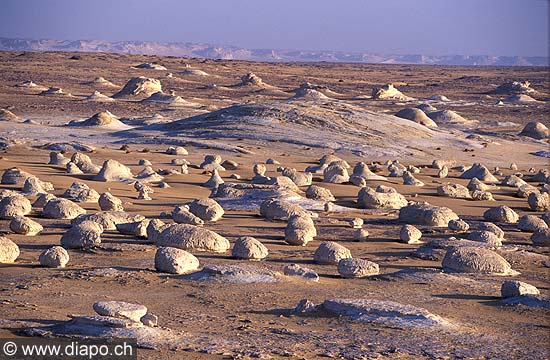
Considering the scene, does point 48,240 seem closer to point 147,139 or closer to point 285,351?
point 285,351

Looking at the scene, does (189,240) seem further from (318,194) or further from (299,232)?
(318,194)

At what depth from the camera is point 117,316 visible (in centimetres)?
493

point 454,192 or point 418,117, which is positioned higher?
point 454,192

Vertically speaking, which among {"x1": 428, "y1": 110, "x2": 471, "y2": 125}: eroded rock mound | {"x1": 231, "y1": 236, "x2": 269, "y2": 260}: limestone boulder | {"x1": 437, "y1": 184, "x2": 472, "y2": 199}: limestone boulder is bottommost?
{"x1": 428, "y1": 110, "x2": 471, "y2": 125}: eroded rock mound

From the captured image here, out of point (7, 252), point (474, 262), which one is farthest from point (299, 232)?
point (7, 252)

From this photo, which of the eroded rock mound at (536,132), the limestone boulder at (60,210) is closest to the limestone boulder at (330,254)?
the limestone boulder at (60,210)

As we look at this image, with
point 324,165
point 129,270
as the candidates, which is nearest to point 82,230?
point 129,270

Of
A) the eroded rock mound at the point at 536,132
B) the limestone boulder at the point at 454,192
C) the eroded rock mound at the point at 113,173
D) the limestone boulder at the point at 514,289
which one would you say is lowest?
the eroded rock mound at the point at 536,132

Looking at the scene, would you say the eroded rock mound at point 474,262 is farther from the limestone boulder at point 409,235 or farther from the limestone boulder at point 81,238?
the limestone boulder at point 81,238

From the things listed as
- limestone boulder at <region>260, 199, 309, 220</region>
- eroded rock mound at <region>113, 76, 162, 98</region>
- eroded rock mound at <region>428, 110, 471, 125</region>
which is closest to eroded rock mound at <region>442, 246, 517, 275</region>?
limestone boulder at <region>260, 199, 309, 220</region>

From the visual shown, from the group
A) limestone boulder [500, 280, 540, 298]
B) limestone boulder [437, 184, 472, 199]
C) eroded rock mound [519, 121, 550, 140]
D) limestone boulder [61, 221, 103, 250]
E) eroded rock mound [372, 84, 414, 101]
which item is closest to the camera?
limestone boulder [500, 280, 540, 298]

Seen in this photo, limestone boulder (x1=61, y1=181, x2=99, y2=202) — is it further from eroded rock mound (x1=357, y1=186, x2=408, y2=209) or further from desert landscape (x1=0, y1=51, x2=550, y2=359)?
eroded rock mound (x1=357, y1=186, x2=408, y2=209)

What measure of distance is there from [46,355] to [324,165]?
1195 cm

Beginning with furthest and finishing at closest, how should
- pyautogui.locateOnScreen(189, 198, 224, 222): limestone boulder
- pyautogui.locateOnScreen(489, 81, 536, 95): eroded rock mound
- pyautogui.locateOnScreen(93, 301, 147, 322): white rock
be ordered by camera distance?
pyautogui.locateOnScreen(489, 81, 536, 95): eroded rock mound → pyautogui.locateOnScreen(189, 198, 224, 222): limestone boulder → pyautogui.locateOnScreen(93, 301, 147, 322): white rock
